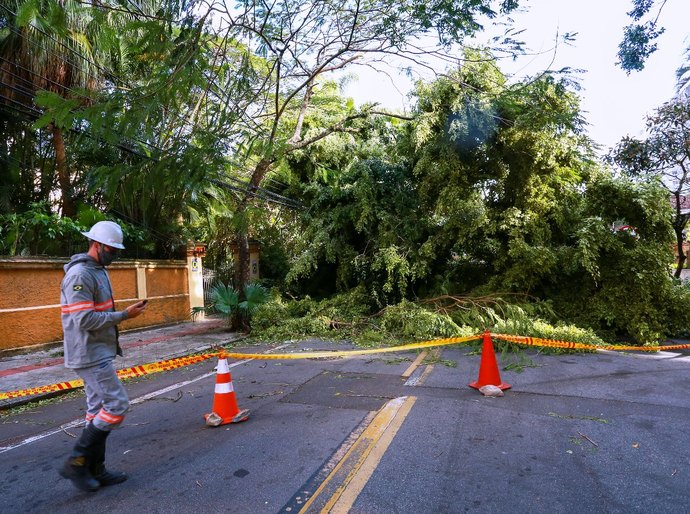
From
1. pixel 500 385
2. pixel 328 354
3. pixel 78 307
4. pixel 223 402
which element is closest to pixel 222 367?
pixel 223 402

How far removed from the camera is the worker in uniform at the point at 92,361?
10.7 ft

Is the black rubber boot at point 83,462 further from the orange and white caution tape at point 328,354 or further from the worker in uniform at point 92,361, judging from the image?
the orange and white caution tape at point 328,354

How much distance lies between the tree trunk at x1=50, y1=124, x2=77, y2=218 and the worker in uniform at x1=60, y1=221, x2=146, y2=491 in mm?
9943

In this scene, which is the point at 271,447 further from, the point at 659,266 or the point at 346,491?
the point at 659,266

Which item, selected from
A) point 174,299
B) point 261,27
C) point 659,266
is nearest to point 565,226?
point 659,266

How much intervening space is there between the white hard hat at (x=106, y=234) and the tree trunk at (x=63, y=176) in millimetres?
9715

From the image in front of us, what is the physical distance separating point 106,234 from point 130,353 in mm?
7048

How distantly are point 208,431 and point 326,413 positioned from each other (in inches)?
48.6

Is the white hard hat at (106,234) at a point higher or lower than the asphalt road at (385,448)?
higher

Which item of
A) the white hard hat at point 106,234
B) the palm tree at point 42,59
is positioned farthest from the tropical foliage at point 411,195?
the white hard hat at point 106,234

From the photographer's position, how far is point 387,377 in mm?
6488

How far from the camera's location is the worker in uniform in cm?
326

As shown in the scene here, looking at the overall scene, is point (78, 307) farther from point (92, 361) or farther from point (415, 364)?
point (415, 364)

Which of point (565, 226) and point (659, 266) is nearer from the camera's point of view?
point (659, 266)
